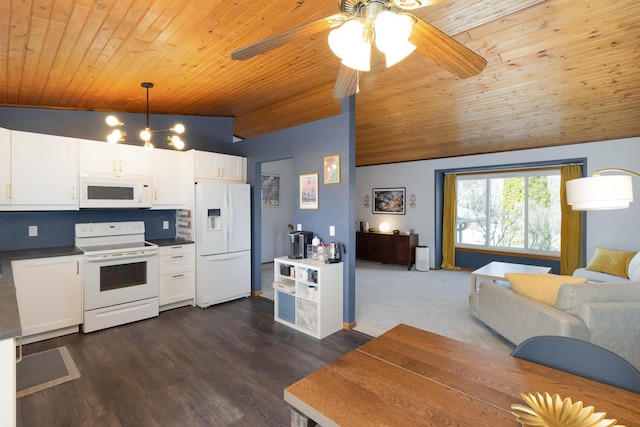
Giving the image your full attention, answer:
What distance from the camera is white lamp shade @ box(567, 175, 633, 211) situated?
1.84 m

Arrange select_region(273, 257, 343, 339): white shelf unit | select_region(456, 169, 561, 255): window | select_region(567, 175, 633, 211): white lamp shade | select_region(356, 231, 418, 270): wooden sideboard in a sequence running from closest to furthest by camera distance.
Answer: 1. select_region(567, 175, 633, 211): white lamp shade
2. select_region(273, 257, 343, 339): white shelf unit
3. select_region(456, 169, 561, 255): window
4. select_region(356, 231, 418, 270): wooden sideboard

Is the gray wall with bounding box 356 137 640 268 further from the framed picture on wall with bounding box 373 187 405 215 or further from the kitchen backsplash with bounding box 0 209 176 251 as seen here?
the kitchen backsplash with bounding box 0 209 176 251

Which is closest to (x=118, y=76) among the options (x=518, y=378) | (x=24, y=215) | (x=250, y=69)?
(x=250, y=69)

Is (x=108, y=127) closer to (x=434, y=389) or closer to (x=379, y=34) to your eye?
(x=379, y=34)

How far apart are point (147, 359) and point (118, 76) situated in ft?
8.89

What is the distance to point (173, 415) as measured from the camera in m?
2.06

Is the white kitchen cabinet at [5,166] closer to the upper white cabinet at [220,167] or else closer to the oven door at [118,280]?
the oven door at [118,280]

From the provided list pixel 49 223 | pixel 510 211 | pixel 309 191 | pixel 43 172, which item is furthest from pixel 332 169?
pixel 510 211

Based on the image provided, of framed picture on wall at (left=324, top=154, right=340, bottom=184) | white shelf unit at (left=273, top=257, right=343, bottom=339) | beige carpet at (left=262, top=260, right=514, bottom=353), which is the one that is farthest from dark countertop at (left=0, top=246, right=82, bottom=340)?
framed picture on wall at (left=324, top=154, right=340, bottom=184)

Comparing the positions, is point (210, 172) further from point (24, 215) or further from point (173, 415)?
point (173, 415)

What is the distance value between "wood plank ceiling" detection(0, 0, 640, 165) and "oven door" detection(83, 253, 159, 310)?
190cm

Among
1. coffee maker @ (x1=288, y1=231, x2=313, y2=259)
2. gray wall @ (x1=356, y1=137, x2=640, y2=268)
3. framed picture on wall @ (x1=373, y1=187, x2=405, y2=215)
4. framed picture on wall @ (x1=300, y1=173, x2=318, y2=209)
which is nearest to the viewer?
coffee maker @ (x1=288, y1=231, x2=313, y2=259)

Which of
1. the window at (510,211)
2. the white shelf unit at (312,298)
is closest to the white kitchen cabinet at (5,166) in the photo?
the white shelf unit at (312,298)

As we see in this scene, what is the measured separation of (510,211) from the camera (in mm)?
6336
